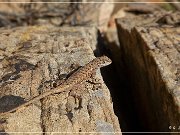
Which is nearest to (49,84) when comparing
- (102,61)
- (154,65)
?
(102,61)

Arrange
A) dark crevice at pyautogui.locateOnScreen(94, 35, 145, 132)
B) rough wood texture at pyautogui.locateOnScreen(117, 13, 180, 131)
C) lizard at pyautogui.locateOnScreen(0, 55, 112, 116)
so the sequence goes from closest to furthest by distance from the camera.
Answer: lizard at pyautogui.locateOnScreen(0, 55, 112, 116), rough wood texture at pyautogui.locateOnScreen(117, 13, 180, 131), dark crevice at pyautogui.locateOnScreen(94, 35, 145, 132)

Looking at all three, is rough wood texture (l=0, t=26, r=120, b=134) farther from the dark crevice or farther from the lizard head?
the dark crevice

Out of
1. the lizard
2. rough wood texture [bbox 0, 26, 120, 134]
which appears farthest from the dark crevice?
the lizard

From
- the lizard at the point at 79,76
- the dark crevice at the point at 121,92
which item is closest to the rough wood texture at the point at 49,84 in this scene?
the lizard at the point at 79,76

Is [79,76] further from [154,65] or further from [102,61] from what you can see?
[154,65]

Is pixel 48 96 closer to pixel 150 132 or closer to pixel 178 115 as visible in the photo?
pixel 178 115

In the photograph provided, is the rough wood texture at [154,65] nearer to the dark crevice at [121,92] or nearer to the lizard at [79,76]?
the dark crevice at [121,92]

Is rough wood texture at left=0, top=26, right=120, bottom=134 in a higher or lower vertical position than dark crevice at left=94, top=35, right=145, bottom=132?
higher
